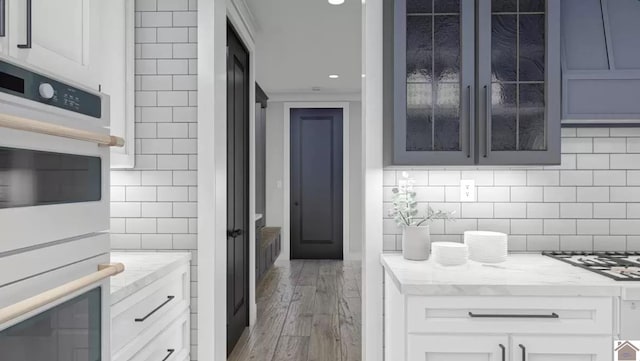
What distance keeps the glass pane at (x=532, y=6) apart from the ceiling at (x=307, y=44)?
164cm

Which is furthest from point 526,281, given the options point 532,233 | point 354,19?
point 354,19

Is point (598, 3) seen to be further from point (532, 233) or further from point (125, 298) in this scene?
point (125, 298)

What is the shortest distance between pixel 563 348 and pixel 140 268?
1717 millimetres

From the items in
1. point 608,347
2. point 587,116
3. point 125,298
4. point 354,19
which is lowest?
Answer: point 608,347

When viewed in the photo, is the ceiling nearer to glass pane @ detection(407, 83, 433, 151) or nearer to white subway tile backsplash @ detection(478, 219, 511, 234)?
glass pane @ detection(407, 83, 433, 151)

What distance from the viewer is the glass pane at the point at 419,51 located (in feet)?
6.29

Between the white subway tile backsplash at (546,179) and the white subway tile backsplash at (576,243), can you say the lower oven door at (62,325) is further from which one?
the white subway tile backsplash at (576,243)

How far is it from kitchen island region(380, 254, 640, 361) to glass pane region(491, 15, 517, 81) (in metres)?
0.91

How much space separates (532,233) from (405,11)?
1259mm

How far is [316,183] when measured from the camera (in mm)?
7051

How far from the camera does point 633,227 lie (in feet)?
6.96

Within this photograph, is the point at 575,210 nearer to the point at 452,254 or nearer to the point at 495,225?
the point at 495,225

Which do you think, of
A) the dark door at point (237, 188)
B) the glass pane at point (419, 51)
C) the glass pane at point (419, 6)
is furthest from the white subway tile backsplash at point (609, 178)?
the dark door at point (237, 188)

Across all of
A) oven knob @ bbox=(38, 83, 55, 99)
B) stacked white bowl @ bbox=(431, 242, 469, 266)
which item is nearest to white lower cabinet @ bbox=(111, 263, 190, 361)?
oven knob @ bbox=(38, 83, 55, 99)
